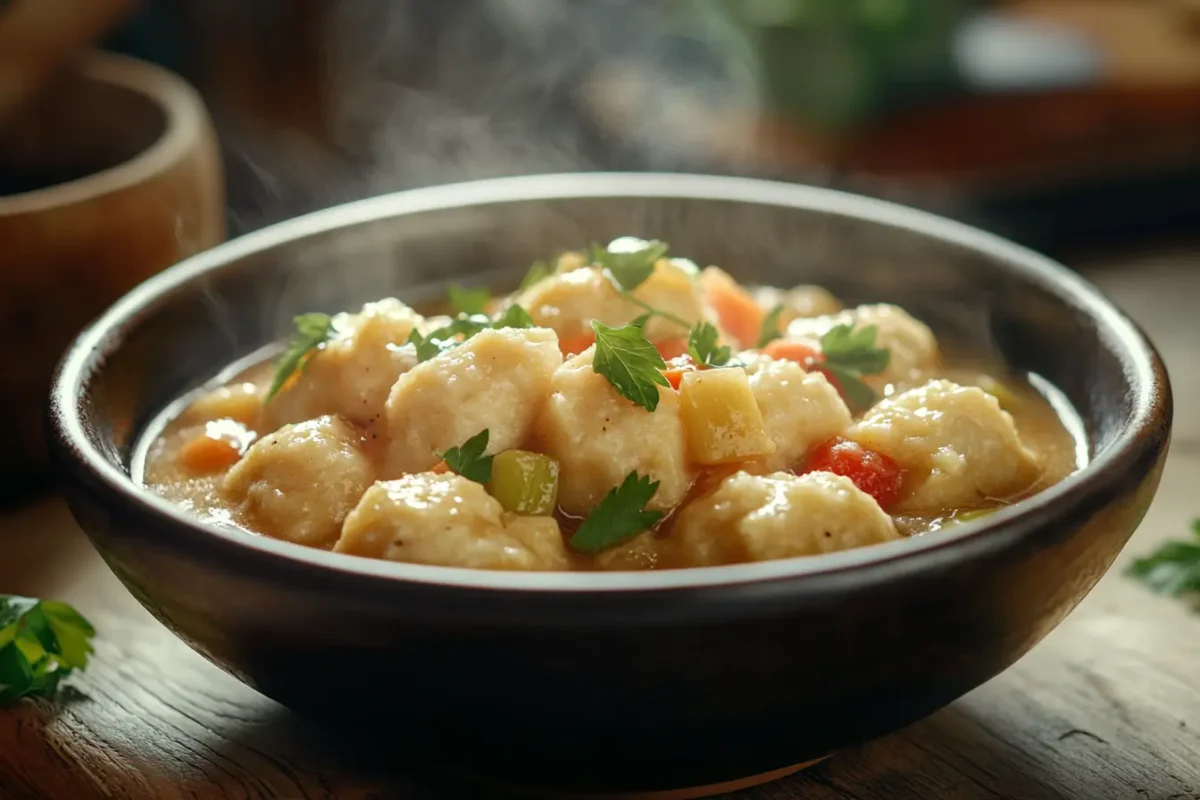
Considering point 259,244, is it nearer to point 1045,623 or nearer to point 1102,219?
point 1045,623

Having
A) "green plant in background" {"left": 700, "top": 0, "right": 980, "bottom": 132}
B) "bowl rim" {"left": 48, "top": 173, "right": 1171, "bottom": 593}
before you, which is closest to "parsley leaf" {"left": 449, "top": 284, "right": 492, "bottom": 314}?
"bowl rim" {"left": 48, "top": 173, "right": 1171, "bottom": 593}

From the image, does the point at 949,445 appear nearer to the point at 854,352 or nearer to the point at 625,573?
the point at 854,352

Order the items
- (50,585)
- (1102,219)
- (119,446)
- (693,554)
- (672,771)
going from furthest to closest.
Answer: (1102,219), (50,585), (119,446), (693,554), (672,771)

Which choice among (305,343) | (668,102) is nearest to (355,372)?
(305,343)

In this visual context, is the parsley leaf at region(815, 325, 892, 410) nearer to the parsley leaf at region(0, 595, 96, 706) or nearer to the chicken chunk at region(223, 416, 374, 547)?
the chicken chunk at region(223, 416, 374, 547)

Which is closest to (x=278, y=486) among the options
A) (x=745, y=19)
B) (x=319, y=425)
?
(x=319, y=425)

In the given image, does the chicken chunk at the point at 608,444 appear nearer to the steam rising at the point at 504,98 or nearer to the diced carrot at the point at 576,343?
the diced carrot at the point at 576,343

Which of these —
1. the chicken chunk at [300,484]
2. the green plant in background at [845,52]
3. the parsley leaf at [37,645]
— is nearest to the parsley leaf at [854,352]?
the chicken chunk at [300,484]
